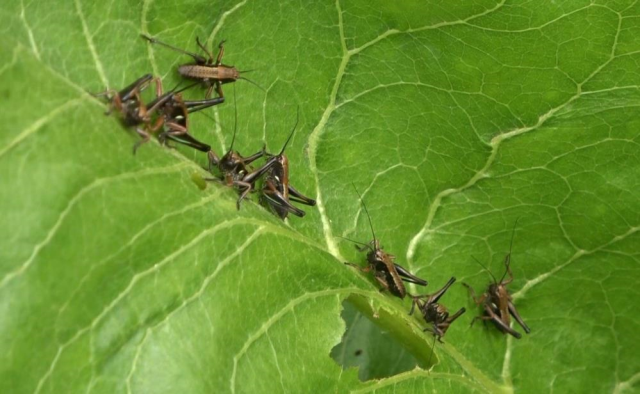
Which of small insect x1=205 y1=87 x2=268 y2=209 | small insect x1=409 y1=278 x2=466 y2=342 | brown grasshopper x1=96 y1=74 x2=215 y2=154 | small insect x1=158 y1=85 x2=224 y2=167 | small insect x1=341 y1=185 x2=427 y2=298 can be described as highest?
brown grasshopper x1=96 y1=74 x2=215 y2=154

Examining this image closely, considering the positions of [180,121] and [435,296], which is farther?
[435,296]

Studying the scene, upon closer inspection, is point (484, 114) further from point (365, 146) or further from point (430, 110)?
point (365, 146)

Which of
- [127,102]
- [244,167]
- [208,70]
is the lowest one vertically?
[244,167]

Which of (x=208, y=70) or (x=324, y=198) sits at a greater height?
(x=208, y=70)

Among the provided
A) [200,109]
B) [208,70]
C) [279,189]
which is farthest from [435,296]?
[208,70]

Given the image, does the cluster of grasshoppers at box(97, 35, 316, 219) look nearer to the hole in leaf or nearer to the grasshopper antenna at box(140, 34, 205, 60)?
the grasshopper antenna at box(140, 34, 205, 60)

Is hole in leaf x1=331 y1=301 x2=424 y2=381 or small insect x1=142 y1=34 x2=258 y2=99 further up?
small insect x1=142 y1=34 x2=258 y2=99

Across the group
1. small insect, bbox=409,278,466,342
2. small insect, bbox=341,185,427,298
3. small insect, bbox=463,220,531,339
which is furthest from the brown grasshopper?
small insect, bbox=463,220,531,339

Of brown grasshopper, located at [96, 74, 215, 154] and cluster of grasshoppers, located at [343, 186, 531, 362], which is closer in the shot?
brown grasshopper, located at [96, 74, 215, 154]

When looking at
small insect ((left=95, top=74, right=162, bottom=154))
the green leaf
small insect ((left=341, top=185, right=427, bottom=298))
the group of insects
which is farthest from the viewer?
small insect ((left=341, top=185, right=427, bottom=298))

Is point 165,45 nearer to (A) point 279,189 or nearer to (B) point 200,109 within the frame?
(B) point 200,109
